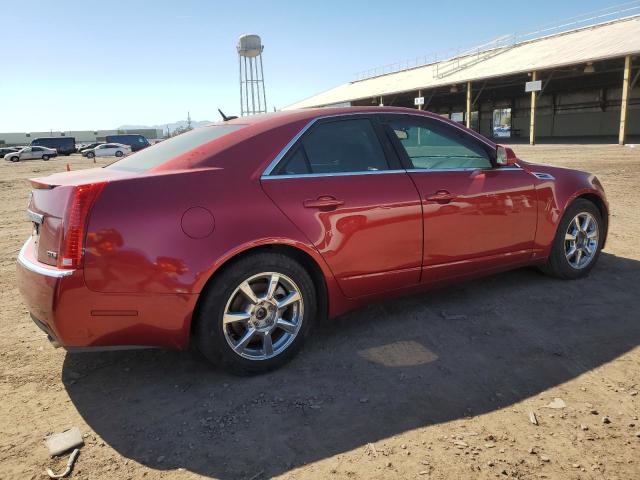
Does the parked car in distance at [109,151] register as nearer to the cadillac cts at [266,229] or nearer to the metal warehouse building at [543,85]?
the metal warehouse building at [543,85]

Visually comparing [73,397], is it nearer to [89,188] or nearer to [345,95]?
[89,188]

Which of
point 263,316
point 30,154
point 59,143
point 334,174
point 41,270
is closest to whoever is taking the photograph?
point 41,270

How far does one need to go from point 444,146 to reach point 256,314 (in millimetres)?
2077

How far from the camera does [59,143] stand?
53.6 m

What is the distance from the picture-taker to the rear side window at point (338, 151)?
318cm

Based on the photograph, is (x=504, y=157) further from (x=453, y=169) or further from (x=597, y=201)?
(x=597, y=201)

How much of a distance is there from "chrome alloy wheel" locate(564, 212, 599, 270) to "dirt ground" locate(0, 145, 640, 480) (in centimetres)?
64

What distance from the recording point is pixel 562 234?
4.42 meters

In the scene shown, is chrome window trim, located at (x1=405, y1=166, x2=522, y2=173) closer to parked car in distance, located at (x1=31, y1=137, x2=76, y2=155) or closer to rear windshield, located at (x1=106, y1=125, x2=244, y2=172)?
rear windshield, located at (x1=106, y1=125, x2=244, y2=172)

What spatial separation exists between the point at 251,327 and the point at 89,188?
1.19m

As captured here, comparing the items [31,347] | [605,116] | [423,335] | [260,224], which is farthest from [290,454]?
[605,116]

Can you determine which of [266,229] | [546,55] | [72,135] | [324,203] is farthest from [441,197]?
[72,135]

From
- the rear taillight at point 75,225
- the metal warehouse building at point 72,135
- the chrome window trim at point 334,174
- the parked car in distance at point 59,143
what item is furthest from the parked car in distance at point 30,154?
the chrome window trim at point 334,174

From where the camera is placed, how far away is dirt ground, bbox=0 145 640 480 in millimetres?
2256
